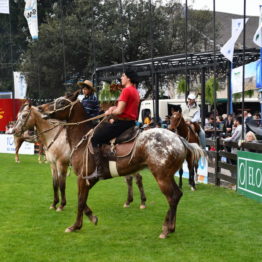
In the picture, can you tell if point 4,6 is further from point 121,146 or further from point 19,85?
point 121,146

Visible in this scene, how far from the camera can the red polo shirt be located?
800 centimetres

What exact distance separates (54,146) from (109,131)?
2686 mm

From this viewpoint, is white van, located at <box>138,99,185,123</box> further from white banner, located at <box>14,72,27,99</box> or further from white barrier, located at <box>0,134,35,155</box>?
white barrier, located at <box>0,134,35,155</box>

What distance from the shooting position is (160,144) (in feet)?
25.7

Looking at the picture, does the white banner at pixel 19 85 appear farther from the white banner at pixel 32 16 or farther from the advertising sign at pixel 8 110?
the white banner at pixel 32 16

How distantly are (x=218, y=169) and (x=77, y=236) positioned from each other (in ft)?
22.9

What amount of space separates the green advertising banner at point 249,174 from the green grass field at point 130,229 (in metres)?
0.27

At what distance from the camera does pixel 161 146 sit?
782 cm

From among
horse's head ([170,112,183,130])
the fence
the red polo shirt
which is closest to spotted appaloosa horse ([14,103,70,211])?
the red polo shirt

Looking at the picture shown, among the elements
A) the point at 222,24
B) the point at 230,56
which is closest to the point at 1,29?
the point at 222,24

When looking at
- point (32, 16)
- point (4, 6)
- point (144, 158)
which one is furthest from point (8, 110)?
point (144, 158)

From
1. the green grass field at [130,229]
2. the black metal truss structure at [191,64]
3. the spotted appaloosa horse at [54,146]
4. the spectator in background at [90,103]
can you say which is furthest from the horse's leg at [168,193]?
the black metal truss structure at [191,64]

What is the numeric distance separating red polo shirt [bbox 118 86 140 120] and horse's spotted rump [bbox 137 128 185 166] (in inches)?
15.9

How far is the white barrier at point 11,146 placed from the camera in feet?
88.4
